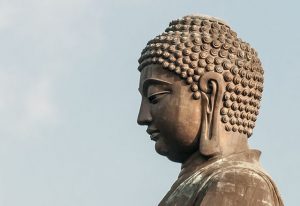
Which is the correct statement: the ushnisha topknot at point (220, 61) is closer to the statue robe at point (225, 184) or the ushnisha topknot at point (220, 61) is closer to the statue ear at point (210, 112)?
the statue ear at point (210, 112)

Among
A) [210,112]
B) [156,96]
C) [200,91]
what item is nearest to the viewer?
[210,112]

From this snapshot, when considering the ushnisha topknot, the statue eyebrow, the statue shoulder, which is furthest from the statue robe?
the statue eyebrow

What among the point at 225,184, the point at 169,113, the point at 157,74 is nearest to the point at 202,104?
the point at 169,113

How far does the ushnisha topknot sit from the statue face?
121 millimetres

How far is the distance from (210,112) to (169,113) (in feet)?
1.70

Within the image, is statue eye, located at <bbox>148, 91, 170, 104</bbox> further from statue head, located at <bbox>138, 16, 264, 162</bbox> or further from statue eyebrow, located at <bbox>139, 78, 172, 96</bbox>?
statue eyebrow, located at <bbox>139, 78, 172, 96</bbox>

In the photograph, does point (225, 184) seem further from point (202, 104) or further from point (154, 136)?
point (154, 136)

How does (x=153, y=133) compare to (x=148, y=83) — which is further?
(x=148, y=83)

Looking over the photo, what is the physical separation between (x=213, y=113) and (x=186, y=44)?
1.03 meters

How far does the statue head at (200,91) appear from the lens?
57.8 ft

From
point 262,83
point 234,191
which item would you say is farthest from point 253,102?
point 234,191

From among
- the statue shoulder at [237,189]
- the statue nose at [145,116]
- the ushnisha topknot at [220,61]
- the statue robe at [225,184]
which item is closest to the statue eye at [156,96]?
the statue nose at [145,116]

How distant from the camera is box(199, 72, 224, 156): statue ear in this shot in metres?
17.5

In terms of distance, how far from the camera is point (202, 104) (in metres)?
17.7
